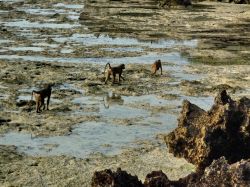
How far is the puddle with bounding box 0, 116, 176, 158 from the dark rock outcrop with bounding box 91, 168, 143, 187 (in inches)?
208

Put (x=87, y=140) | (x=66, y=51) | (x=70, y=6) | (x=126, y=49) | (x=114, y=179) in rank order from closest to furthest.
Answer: (x=114, y=179) < (x=87, y=140) < (x=66, y=51) < (x=126, y=49) < (x=70, y=6)

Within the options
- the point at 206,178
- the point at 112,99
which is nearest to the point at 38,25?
the point at 112,99

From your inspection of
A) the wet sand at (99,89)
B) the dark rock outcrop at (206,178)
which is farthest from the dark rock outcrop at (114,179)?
the wet sand at (99,89)

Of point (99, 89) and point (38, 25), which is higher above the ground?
point (38, 25)

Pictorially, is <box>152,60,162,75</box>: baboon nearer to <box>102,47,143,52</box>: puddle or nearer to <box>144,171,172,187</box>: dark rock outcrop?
<box>102,47,143,52</box>: puddle

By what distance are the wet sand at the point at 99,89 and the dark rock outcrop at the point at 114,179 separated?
10.8 ft

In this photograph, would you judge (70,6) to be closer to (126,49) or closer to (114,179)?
(126,49)

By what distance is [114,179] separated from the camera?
29.6 ft

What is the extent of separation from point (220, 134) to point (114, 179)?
15.1ft

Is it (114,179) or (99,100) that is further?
(99,100)

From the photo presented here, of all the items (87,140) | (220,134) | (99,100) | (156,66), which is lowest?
(87,140)

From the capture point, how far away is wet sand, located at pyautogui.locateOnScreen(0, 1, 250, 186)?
46.0 feet

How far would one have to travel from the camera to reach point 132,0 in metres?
60.6

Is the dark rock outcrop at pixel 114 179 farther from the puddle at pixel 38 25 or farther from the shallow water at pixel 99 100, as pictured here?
the puddle at pixel 38 25
